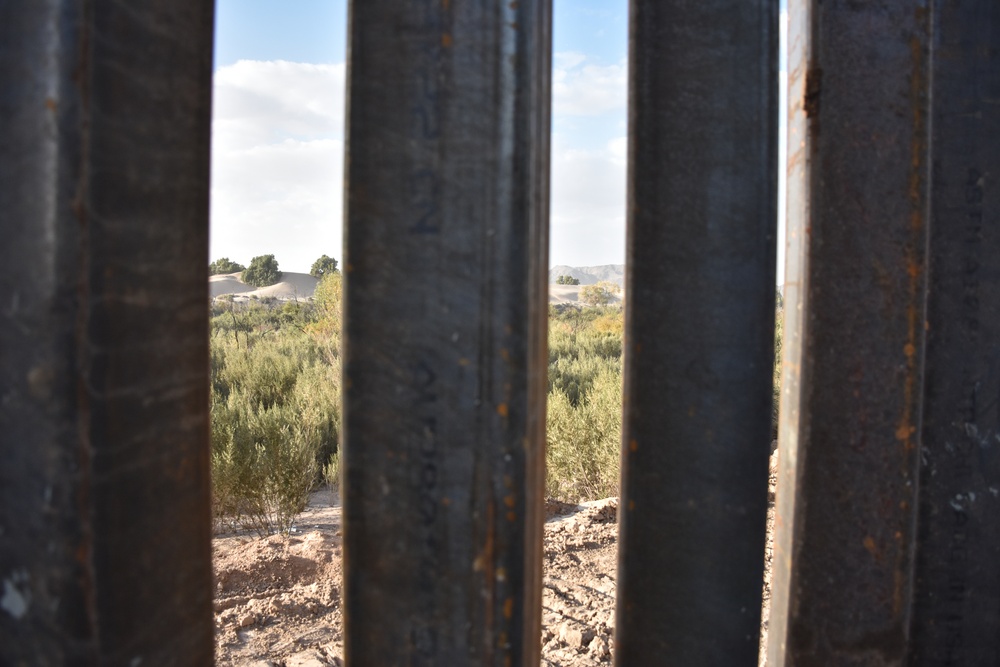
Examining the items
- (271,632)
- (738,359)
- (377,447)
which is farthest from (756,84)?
(271,632)

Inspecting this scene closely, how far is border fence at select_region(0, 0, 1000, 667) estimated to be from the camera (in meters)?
1.16

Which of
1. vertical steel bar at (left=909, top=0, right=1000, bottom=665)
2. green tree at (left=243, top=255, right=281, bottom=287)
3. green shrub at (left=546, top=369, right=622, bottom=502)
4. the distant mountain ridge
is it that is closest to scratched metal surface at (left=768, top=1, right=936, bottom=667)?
vertical steel bar at (left=909, top=0, right=1000, bottom=665)

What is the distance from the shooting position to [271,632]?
12.1ft

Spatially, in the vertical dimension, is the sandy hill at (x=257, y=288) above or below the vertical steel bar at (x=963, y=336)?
above

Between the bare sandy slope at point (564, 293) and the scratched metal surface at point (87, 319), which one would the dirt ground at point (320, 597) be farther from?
the bare sandy slope at point (564, 293)

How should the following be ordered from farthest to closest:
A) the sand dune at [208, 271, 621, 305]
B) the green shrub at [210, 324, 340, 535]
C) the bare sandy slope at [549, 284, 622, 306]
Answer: the bare sandy slope at [549, 284, 622, 306], the sand dune at [208, 271, 621, 305], the green shrub at [210, 324, 340, 535]

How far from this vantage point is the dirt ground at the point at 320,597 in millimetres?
3367

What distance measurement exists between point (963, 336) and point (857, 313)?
1.47 ft

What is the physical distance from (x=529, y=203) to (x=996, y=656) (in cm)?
196

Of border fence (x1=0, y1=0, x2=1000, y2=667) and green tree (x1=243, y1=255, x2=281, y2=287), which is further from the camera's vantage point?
green tree (x1=243, y1=255, x2=281, y2=287)

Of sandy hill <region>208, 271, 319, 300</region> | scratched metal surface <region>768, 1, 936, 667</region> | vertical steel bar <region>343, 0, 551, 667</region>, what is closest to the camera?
vertical steel bar <region>343, 0, 551, 667</region>

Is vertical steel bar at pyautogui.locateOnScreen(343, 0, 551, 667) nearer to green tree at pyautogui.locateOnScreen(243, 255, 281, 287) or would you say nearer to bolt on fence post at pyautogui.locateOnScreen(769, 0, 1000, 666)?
bolt on fence post at pyautogui.locateOnScreen(769, 0, 1000, 666)

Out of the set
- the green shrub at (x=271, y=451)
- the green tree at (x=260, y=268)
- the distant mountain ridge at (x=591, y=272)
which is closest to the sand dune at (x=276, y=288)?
the green tree at (x=260, y=268)

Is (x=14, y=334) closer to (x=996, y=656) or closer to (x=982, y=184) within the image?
(x=982, y=184)
